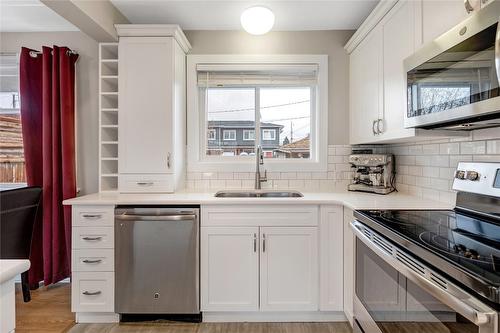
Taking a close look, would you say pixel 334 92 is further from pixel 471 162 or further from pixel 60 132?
pixel 60 132

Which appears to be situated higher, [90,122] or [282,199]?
[90,122]

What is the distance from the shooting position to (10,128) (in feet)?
9.53

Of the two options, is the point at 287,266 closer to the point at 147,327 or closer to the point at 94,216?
the point at 147,327

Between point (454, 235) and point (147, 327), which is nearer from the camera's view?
point (454, 235)

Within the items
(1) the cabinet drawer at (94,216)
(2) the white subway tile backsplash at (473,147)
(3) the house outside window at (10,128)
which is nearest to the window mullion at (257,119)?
(1) the cabinet drawer at (94,216)

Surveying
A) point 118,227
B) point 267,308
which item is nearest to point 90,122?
point 118,227

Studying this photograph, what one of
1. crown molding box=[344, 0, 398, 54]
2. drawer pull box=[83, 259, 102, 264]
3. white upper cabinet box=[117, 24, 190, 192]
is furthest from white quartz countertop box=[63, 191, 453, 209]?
crown molding box=[344, 0, 398, 54]

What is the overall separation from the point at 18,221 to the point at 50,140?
0.73 meters

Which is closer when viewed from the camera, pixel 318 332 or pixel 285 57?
pixel 318 332

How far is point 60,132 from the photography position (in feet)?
8.70

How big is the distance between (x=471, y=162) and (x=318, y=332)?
1436mm

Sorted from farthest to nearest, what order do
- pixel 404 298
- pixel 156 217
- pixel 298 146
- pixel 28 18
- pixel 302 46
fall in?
pixel 298 146 < pixel 302 46 < pixel 28 18 < pixel 156 217 < pixel 404 298

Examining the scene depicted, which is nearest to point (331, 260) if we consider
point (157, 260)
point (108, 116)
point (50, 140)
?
point (157, 260)

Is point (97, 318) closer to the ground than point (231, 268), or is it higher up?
closer to the ground
